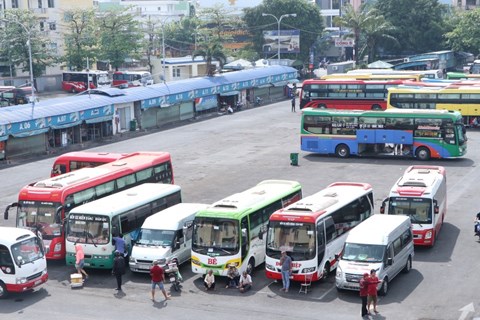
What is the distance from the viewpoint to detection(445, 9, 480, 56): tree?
98.4m

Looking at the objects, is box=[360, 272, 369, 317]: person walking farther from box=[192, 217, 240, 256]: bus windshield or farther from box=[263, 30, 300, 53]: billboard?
box=[263, 30, 300, 53]: billboard

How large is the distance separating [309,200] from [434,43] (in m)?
82.6

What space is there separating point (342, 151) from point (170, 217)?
22533 millimetres

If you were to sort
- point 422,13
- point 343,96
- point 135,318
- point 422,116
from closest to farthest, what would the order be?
point 135,318
point 422,116
point 343,96
point 422,13

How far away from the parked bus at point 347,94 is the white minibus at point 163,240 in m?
38.3

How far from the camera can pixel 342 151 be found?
157 feet

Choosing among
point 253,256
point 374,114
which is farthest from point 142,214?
point 374,114

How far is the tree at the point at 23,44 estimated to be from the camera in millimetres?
85113

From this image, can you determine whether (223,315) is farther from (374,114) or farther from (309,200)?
(374,114)

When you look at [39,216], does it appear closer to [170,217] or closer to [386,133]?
[170,217]

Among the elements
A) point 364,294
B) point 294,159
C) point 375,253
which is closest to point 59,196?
point 375,253

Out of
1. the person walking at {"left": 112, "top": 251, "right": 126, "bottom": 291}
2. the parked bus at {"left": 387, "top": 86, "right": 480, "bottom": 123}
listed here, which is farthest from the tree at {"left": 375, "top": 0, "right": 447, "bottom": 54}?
the person walking at {"left": 112, "top": 251, "right": 126, "bottom": 291}

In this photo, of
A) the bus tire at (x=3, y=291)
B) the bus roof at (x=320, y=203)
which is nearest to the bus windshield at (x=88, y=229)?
the bus tire at (x=3, y=291)

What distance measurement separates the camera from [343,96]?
6431cm
